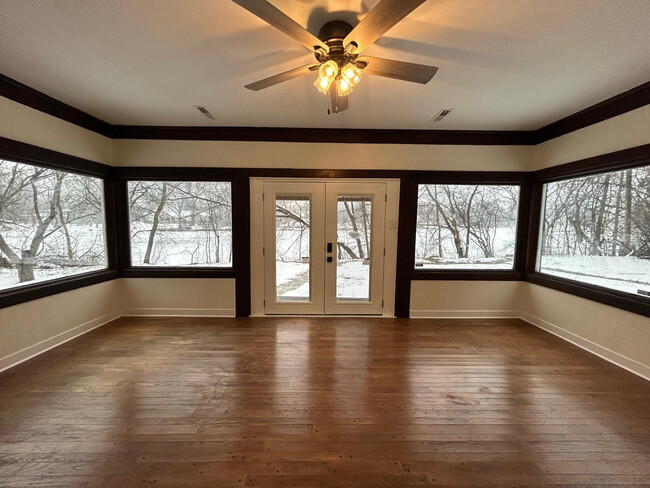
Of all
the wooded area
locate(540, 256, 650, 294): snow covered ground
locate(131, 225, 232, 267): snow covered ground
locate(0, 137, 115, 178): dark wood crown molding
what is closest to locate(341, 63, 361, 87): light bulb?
locate(131, 225, 232, 267): snow covered ground

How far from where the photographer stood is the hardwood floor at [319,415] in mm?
1454

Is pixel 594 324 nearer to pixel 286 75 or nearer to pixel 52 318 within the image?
pixel 286 75

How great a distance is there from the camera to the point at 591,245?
297 centimetres

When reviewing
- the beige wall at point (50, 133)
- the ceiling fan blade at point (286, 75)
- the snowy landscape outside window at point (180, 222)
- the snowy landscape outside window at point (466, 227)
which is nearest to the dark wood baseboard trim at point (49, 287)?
the snowy landscape outside window at point (180, 222)

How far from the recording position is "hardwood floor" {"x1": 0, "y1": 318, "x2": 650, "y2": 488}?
1454 millimetres

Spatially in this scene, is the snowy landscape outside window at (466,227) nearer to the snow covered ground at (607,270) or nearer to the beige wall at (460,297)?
the beige wall at (460,297)

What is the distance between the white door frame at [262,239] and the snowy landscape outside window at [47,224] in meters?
2.06

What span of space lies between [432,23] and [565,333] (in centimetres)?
377

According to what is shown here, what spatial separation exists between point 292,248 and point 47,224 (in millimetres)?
2802

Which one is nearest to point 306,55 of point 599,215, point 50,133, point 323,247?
point 323,247

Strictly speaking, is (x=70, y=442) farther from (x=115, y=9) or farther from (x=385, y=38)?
(x=385, y=38)

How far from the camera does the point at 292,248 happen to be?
3.74 metres

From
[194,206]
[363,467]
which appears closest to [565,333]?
[363,467]

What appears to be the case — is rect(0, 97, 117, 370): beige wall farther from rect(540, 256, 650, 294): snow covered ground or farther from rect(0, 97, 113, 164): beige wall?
rect(540, 256, 650, 294): snow covered ground
